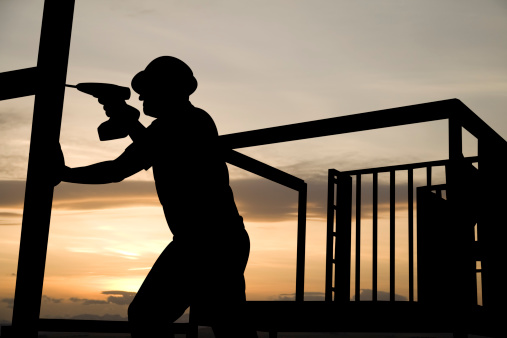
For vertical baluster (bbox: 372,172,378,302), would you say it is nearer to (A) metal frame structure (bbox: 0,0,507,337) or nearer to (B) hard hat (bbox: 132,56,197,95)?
(A) metal frame structure (bbox: 0,0,507,337)

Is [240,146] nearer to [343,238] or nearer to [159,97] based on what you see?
[159,97]

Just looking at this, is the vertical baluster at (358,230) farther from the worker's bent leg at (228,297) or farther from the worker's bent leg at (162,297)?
the worker's bent leg at (162,297)

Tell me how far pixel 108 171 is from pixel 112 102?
1.57 ft

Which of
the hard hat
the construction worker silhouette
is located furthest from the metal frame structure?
the hard hat

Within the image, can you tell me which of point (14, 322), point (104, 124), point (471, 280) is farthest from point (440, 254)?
point (14, 322)

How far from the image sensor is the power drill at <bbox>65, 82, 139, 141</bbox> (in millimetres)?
2963

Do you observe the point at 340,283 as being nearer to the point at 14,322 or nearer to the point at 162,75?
the point at 162,75

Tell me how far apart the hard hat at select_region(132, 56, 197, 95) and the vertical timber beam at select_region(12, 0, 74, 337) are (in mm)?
551

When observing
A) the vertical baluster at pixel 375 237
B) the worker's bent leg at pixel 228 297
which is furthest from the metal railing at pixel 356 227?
the worker's bent leg at pixel 228 297

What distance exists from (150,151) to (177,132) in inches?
5.9

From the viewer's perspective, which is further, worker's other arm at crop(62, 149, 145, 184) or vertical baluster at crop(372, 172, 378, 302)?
vertical baluster at crop(372, 172, 378, 302)

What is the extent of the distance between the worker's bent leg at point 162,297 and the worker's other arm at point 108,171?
0.40 m

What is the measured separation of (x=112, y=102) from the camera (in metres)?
3.02

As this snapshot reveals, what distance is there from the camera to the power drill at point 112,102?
2.96m
